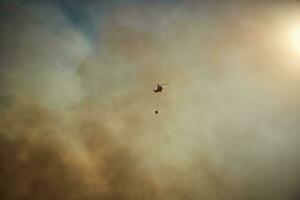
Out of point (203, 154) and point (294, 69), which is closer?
point (294, 69)

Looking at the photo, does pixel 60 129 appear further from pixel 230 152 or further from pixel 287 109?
pixel 287 109

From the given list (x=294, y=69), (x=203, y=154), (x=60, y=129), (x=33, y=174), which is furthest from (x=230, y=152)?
(x=33, y=174)

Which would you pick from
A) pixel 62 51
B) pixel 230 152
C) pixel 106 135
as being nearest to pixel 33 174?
pixel 106 135

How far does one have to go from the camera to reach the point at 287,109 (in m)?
22.5

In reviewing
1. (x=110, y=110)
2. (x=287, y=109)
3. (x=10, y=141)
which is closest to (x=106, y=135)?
(x=110, y=110)

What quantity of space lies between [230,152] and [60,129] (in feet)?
33.5

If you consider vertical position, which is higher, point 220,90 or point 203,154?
point 220,90

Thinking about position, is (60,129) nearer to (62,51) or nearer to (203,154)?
(62,51)

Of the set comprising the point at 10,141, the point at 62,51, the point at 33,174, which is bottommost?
the point at 33,174

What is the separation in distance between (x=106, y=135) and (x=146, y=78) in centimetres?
422

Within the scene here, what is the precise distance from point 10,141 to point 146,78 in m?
8.65

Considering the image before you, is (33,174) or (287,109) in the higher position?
(287,109)

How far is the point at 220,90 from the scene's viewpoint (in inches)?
904

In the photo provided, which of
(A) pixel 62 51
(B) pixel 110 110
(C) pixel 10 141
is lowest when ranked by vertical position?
(C) pixel 10 141
